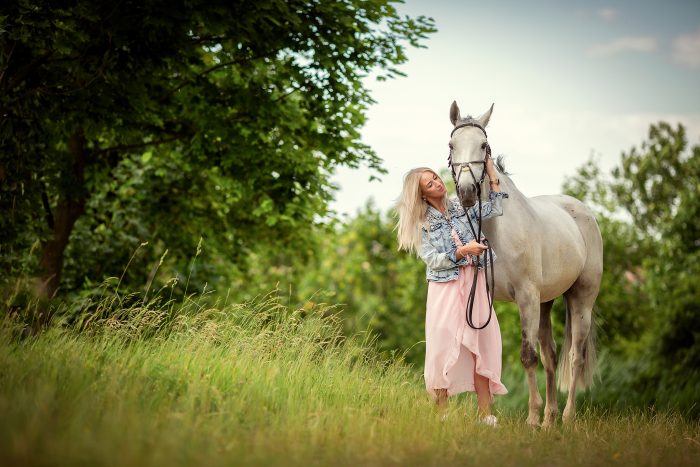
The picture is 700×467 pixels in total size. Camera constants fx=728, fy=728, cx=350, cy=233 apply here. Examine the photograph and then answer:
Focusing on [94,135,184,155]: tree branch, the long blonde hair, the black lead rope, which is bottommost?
the black lead rope

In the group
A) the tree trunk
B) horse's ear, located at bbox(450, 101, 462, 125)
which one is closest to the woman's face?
horse's ear, located at bbox(450, 101, 462, 125)

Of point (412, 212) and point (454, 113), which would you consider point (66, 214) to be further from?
point (454, 113)

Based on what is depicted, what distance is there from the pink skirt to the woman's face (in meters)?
0.66

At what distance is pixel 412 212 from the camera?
587cm

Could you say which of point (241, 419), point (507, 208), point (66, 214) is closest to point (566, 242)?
point (507, 208)

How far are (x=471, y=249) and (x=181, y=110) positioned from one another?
6.04 metres

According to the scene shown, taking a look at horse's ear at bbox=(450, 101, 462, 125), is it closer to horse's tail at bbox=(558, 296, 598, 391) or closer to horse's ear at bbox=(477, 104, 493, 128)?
horse's ear at bbox=(477, 104, 493, 128)

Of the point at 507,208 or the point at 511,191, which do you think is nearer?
the point at 507,208

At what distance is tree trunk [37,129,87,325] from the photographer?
32.0 feet

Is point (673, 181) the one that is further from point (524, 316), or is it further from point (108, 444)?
point (108, 444)

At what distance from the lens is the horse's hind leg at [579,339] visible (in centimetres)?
739

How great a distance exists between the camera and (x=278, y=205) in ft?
32.3

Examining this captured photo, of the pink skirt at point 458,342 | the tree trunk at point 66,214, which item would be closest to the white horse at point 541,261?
the pink skirt at point 458,342

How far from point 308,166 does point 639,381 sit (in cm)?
719
